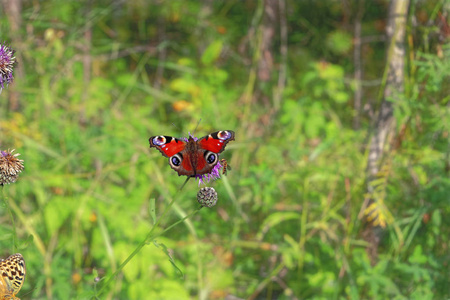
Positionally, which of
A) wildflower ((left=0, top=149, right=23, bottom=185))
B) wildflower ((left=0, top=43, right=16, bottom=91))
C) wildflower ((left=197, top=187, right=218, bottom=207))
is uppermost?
wildflower ((left=0, top=43, right=16, bottom=91))

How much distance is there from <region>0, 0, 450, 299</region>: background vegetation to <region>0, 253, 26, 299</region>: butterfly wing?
77 cm

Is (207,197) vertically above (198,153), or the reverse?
(198,153)

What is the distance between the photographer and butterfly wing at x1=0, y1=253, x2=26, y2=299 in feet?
4.54

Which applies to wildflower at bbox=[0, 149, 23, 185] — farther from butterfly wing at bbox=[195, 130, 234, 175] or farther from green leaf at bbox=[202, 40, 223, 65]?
green leaf at bbox=[202, 40, 223, 65]

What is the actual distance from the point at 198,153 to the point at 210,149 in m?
0.04

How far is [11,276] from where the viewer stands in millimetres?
1392

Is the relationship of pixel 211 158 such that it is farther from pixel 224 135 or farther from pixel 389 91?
pixel 389 91

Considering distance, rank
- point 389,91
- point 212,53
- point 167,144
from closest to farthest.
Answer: point 167,144
point 389,91
point 212,53

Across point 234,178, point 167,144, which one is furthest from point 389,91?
point 167,144

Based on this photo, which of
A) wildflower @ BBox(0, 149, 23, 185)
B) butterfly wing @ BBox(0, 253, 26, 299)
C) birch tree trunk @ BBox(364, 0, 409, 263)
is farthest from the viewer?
birch tree trunk @ BBox(364, 0, 409, 263)

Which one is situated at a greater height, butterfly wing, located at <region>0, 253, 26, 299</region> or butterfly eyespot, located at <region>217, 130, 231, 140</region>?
butterfly eyespot, located at <region>217, 130, 231, 140</region>

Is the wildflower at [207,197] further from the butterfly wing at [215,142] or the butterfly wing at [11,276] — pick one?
the butterfly wing at [11,276]

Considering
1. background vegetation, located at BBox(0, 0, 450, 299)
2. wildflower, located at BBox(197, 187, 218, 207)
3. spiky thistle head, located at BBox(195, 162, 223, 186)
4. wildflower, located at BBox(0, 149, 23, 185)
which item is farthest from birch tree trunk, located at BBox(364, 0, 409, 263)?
wildflower, located at BBox(0, 149, 23, 185)

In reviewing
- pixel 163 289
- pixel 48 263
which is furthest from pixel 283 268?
pixel 48 263
